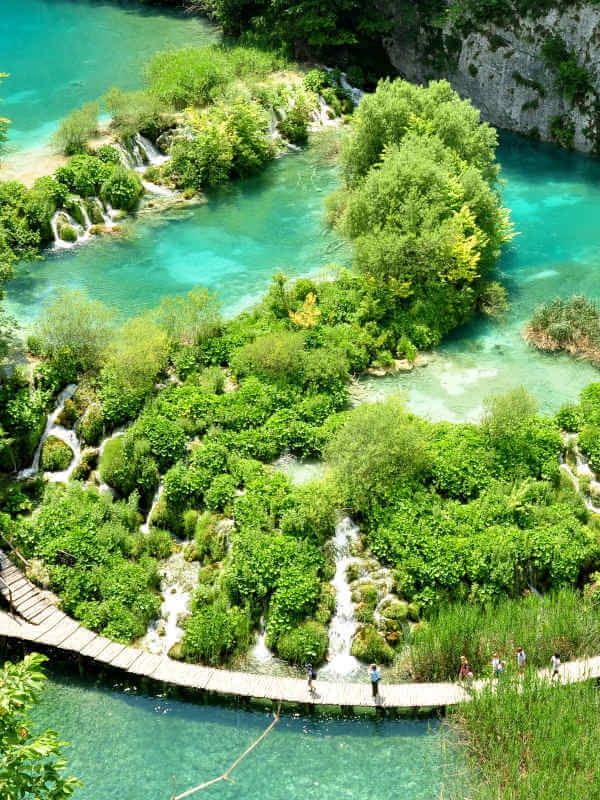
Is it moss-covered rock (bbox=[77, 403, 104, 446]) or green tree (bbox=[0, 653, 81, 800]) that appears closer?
green tree (bbox=[0, 653, 81, 800])

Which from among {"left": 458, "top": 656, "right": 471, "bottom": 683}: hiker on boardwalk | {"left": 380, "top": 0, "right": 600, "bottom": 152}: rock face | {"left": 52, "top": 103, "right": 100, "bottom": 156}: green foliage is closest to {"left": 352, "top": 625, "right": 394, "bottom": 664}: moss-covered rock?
{"left": 458, "top": 656, "right": 471, "bottom": 683}: hiker on boardwalk

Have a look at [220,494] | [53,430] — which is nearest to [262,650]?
[220,494]

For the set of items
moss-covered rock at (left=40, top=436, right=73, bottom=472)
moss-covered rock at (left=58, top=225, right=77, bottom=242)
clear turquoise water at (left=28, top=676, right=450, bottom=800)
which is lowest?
clear turquoise water at (left=28, top=676, right=450, bottom=800)

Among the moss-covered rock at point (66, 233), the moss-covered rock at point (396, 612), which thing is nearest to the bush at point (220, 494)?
the moss-covered rock at point (396, 612)

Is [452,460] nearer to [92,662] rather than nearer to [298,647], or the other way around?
[298,647]

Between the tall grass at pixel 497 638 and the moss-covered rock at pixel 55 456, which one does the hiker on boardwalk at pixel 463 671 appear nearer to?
the tall grass at pixel 497 638

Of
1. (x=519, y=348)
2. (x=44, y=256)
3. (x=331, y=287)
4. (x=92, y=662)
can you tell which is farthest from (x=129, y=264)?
(x=92, y=662)

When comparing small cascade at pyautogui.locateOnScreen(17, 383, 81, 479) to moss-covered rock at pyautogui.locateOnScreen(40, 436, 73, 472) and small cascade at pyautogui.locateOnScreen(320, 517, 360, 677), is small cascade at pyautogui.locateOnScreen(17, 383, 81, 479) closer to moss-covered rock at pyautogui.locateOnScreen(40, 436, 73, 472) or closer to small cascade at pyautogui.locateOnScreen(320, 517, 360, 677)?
moss-covered rock at pyautogui.locateOnScreen(40, 436, 73, 472)
